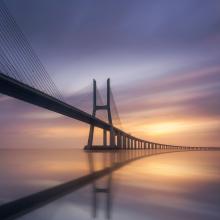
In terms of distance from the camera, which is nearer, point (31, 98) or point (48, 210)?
point (48, 210)

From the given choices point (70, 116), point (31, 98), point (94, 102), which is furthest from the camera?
point (94, 102)

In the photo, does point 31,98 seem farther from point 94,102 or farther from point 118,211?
point 94,102

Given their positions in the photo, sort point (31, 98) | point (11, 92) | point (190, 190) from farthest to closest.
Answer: point (31, 98)
point (11, 92)
point (190, 190)

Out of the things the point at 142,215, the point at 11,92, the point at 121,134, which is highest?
the point at 121,134

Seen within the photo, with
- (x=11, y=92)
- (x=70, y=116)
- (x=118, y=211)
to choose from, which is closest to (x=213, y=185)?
(x=118, y=211)

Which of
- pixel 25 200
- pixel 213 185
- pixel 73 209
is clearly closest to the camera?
pixel 73 209

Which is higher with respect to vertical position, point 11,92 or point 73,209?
point 11,92

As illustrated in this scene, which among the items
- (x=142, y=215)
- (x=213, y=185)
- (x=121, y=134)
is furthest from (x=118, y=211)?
(x=121, y=134)

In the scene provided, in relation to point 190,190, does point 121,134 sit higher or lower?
higher

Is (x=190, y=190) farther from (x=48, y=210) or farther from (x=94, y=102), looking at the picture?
(x=94, y=102)
